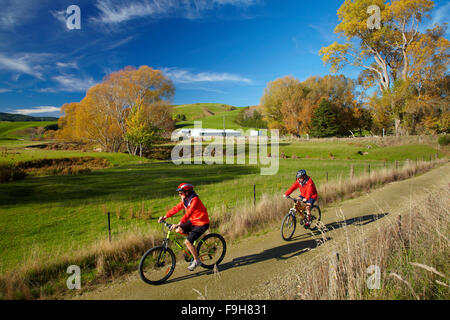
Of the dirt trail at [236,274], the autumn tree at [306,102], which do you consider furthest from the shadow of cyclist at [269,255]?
the autumn tree at [306,102]

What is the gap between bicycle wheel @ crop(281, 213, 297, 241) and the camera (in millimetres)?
7570

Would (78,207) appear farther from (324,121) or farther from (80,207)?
(324,121)

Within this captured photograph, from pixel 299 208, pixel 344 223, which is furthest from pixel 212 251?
pixel 344 223

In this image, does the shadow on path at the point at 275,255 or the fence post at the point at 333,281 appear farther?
the shadow on path at the point at 275,255

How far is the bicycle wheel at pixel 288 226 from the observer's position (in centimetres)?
757

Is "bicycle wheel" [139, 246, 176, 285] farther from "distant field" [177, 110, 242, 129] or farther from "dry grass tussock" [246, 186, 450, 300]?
"distant field" [177, 110, 242, 129]

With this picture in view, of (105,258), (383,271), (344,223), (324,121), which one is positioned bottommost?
(105,258)

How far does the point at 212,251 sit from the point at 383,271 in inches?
146

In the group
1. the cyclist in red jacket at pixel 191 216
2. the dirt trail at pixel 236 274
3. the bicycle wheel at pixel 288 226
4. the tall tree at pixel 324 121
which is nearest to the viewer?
the dirt trail at pixel 236 274

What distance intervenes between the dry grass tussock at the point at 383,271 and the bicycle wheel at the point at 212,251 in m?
1.69

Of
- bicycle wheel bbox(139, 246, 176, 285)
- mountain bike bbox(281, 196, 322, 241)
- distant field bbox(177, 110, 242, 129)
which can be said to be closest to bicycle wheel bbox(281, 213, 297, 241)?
mountain bike bbox(281, 196, 322, 241)

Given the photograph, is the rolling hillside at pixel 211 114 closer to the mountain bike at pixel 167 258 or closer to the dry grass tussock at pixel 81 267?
the dry grass tussock at pixel 81 267

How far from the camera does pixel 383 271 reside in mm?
4156

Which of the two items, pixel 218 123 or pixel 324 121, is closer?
A: pixel 324 121
